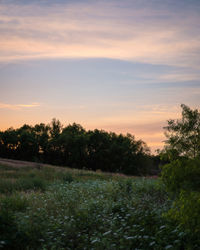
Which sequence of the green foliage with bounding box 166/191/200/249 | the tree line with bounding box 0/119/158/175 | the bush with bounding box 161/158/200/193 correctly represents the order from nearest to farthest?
the green foliage with bounding box 166/191/200/249 < the bush with bounding box 161/158/200/193 < the tree line with bounding box 0/119/158/175

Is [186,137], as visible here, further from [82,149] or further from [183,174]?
[82,149]

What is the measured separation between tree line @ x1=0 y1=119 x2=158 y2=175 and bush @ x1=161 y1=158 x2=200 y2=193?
4001cm

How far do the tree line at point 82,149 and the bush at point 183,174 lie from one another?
4001 cm

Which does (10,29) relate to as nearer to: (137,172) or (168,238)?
(168,238)

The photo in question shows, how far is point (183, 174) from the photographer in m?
6.00

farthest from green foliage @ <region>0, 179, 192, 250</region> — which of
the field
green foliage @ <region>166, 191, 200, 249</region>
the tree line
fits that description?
the tree line

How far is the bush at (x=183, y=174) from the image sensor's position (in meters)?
5.98

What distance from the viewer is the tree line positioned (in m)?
47.3

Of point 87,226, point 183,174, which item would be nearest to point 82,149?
point 87,226

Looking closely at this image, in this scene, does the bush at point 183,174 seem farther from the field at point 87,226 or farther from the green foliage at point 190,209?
the field at point 87,226

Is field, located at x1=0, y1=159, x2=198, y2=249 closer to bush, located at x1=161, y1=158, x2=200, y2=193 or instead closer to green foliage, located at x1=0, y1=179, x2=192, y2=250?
green foliage, located at x1=0, y1=179, x2=192, y2=250

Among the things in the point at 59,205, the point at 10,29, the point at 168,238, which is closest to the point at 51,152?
the point at 10,29

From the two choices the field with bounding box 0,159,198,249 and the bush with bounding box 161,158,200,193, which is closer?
the bush with bounding box 161,158,200,193

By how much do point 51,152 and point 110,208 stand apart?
40855 millimetres
